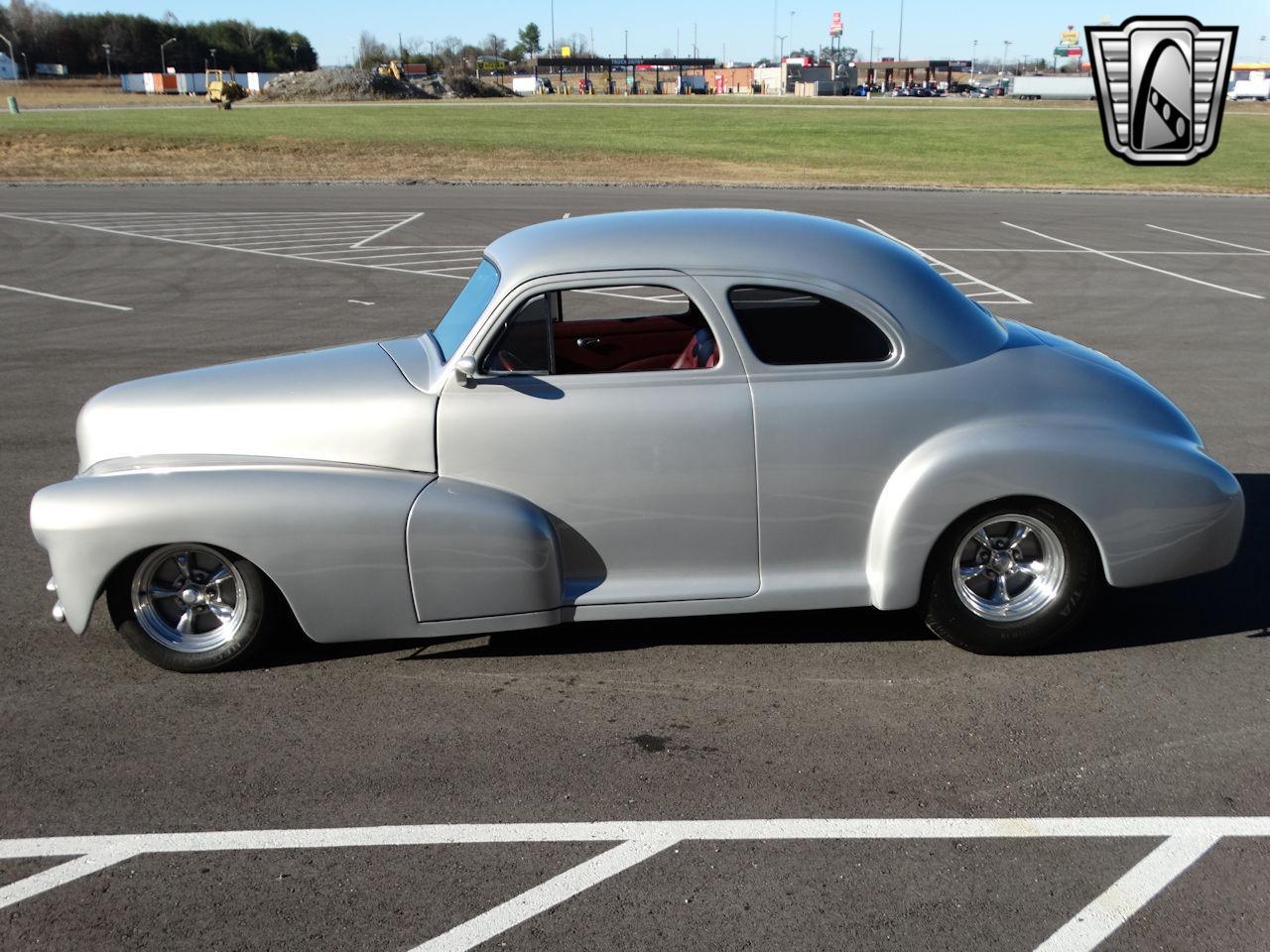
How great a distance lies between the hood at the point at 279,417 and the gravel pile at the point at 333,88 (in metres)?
76.5

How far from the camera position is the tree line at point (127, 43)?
128125 mm

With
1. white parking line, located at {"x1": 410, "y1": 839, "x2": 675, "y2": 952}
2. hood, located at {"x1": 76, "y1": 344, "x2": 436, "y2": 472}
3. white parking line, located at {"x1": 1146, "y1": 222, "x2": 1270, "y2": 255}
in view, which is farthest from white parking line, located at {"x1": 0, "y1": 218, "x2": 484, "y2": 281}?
white parking line, located at {"x1": 410, "y1": 839, "x2": 675, "y2": 952}

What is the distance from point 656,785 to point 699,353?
1.84 m

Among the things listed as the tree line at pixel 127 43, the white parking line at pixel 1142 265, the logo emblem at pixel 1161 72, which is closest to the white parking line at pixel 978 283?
the white parking line at pixel 1142 265

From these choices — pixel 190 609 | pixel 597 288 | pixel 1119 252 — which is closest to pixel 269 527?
pixel 190 609

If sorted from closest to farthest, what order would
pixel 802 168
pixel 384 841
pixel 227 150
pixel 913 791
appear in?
pixel 384 841
pixel 913 791
pixel 802 168
pixel 227 150

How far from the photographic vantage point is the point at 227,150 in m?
36.6

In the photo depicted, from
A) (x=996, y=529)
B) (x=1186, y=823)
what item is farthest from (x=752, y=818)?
(x=996, y=529)

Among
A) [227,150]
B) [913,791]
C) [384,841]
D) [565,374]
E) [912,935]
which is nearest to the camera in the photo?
[912,935]

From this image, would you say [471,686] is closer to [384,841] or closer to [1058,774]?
[384,841]

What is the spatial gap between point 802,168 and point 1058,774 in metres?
31.6

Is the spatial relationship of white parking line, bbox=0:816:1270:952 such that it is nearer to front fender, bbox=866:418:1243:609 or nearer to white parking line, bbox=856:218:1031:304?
front fender, bbox=866:418:1243:609

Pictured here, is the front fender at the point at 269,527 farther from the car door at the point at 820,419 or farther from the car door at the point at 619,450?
the car door at the point at 820,419

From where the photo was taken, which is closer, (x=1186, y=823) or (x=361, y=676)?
(x=1186, y=823)
